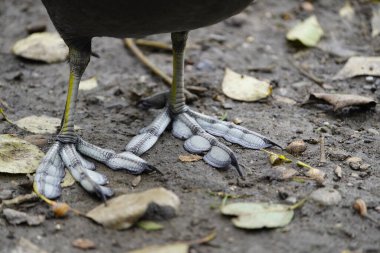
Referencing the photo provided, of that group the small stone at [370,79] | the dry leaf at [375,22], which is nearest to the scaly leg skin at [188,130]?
the small stone at [370,79]

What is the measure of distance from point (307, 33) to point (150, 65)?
1.30m

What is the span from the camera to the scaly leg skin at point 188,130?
3.12 m

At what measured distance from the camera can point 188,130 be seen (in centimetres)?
342

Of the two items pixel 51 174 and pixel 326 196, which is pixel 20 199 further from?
pixel 326 196

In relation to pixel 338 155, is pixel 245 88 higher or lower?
lower

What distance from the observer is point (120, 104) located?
3.87 meters

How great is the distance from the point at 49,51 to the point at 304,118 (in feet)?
6.44

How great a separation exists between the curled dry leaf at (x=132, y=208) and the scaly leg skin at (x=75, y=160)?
0.31 feet

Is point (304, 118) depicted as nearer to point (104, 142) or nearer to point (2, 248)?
point (104, 142)

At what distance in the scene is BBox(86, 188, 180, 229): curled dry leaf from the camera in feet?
8.30

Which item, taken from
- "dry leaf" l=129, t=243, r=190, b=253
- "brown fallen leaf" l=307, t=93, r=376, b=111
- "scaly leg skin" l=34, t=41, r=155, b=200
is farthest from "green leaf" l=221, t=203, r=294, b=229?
"brown fallen leaf" l=307, t=93, r=376, b=111

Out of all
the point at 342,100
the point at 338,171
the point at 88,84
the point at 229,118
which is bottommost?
the point at 88,84

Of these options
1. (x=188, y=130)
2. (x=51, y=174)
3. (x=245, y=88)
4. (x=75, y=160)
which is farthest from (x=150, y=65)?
(x=51, y=174)

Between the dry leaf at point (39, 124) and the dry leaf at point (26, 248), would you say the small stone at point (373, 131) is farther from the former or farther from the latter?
the dry leaf at point (26, 248)
